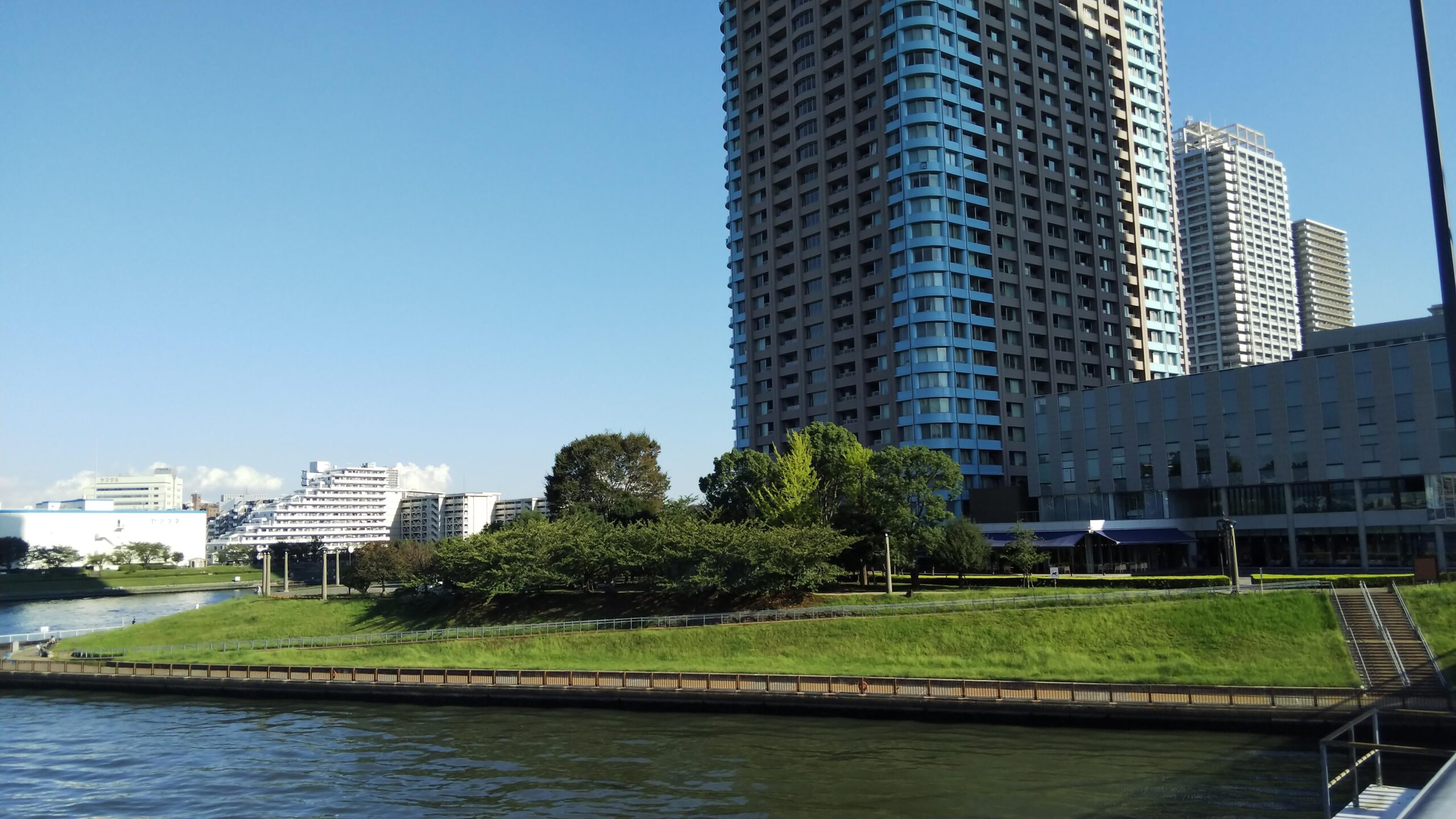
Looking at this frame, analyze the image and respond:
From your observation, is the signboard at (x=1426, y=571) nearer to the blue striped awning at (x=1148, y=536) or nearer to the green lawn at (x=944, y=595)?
the green lawn at (x=944, y=595)

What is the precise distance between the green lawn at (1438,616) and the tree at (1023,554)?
2397 cm

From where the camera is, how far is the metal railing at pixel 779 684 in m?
38.2

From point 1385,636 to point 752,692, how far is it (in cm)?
2949

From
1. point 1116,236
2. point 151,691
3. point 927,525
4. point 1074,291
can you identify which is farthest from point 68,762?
point 1116,236

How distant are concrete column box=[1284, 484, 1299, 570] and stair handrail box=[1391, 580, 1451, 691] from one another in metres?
32.0

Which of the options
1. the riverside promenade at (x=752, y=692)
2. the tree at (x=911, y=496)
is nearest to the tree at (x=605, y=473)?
the tree at (x=911, y=496)

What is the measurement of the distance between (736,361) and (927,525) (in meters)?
67.9

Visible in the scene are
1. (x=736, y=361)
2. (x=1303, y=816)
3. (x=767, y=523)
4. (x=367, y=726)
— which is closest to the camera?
(x=1303, y=816)

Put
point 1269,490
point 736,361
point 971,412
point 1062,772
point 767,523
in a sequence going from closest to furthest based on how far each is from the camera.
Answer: point 1062,772 → point 767,523 → point 1269,490 → point 971,412 → point 736,361

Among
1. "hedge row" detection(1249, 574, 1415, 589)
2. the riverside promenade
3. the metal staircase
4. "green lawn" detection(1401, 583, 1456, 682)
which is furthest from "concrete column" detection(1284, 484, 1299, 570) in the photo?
the riverside promenade

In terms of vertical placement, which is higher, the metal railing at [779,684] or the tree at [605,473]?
the tree at [605,473]

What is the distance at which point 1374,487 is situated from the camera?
7900 cm

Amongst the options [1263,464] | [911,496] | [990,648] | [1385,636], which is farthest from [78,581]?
[1385,636]

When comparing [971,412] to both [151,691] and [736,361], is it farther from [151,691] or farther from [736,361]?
[151,691]
